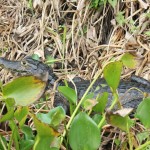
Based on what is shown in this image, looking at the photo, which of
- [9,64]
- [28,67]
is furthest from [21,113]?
[28,67]

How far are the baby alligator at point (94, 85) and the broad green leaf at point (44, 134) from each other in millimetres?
1296

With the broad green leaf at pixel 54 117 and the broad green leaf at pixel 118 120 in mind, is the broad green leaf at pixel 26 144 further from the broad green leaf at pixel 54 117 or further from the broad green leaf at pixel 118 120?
the broad green leaf at pixel 118 120

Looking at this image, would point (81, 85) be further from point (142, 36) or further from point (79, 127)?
point (79, 127)

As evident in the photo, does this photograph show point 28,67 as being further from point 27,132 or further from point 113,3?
point 27,132

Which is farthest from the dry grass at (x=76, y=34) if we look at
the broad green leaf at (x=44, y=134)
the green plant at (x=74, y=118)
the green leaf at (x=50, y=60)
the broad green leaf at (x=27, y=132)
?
the broad green leaf at (x=44, y=134)

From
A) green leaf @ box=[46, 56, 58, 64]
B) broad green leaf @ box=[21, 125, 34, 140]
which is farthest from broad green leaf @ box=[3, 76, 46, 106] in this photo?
green leaf @ box=[46, 56, 58, 64]

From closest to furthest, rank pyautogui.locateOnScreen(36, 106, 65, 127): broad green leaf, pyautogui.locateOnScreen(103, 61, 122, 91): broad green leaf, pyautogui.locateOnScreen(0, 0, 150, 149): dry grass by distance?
pyautogui.locateOnScreen(103, 61, 122, 91): broad green leaf → pyautogui.locateOnScreen(36, 106, 65, 127): broad green leaf → pyautogui.locateOnScreen(0, 0, 150, 149): dry grass

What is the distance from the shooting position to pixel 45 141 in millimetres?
1959

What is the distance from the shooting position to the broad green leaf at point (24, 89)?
1976 mm

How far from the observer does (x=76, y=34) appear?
4.04m

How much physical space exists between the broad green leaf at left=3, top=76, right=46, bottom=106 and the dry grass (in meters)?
1.53

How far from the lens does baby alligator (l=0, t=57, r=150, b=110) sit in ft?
11.5

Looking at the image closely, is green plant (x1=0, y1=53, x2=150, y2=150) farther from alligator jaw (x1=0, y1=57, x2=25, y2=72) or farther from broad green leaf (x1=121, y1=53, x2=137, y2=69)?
alligator jaw (x1=0, y1=57, x2=25, y2=72)

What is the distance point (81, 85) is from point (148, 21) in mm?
772
